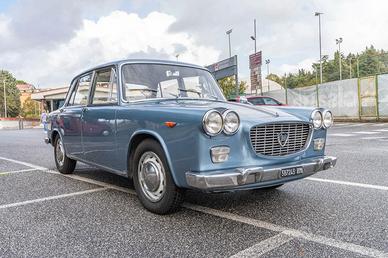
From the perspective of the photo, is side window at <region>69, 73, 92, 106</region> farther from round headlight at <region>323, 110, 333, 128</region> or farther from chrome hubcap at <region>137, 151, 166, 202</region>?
round headlight at <region>323, 110, 333, 128</region>

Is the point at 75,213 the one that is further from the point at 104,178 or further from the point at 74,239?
the point at 104,178

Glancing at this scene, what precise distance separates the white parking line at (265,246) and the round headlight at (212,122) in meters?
0.99

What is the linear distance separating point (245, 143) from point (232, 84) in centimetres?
4200

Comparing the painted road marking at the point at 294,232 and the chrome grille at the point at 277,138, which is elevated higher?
the chrome grille at the point at 277,138

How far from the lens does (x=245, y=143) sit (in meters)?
3.62

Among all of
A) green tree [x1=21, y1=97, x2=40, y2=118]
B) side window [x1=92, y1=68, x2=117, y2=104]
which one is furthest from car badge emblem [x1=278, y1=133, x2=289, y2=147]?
green tree [x1=21, y1=97, x2=40, y2=118]

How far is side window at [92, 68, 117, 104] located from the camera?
4.86 meters

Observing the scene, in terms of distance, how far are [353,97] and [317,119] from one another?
62.0 feet

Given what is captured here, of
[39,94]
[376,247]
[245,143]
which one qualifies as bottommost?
[376,247]

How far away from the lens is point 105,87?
5.09 meters

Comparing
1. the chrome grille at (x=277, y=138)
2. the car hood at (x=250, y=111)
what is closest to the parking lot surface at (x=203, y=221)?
the chrome grille at (x=277, y=138)

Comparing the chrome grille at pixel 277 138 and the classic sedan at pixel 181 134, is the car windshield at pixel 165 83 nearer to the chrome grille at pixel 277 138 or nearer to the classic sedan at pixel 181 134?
the classic sedan at pixel 181 134

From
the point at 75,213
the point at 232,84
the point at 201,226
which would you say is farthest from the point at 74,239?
the point at 232,84

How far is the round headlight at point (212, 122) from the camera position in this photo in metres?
3.44
